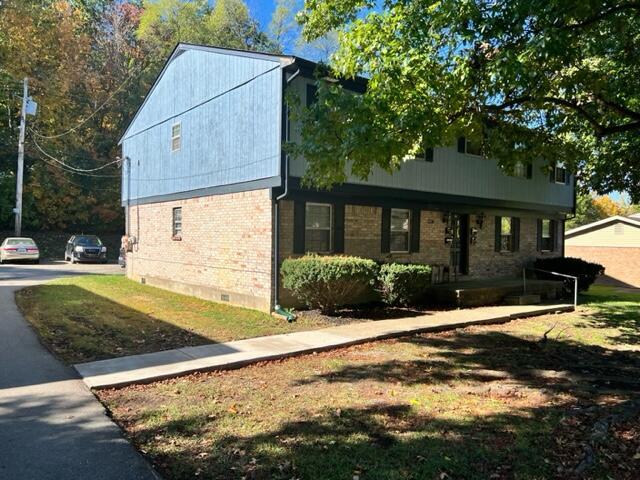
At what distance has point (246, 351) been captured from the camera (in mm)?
7777

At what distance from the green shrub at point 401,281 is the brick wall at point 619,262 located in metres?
17.0

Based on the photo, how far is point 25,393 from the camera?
5715 millimetres

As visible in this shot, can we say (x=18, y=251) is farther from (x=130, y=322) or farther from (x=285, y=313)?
(x=285, y=313)

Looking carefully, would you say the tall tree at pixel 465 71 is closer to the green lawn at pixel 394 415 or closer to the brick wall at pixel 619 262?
the green lawn at pixel 394 415

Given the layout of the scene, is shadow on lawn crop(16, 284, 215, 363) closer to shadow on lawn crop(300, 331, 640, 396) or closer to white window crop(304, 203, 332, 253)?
shadow on lawn crop(300, 331, 640, 396)

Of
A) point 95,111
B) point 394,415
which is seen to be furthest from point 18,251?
point 394,415

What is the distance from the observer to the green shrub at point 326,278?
10234 millimetres

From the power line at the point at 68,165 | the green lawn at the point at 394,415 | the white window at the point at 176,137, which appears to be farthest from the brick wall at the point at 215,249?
the power line at the point at 68,165

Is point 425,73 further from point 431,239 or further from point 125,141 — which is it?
point 125,141

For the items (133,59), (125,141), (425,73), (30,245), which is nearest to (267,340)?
(425,73)

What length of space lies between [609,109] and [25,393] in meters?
10.7

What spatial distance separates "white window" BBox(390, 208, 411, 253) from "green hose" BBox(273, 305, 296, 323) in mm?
4215

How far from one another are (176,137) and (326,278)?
8529mm

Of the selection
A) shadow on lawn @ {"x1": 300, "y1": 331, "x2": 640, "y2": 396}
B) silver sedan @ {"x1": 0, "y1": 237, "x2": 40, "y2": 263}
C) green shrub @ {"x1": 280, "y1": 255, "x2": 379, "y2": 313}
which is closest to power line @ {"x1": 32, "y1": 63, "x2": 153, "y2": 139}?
silver sedan @ {"x1": 0, "y1": 237, "x2": 40, "y2": 263}
